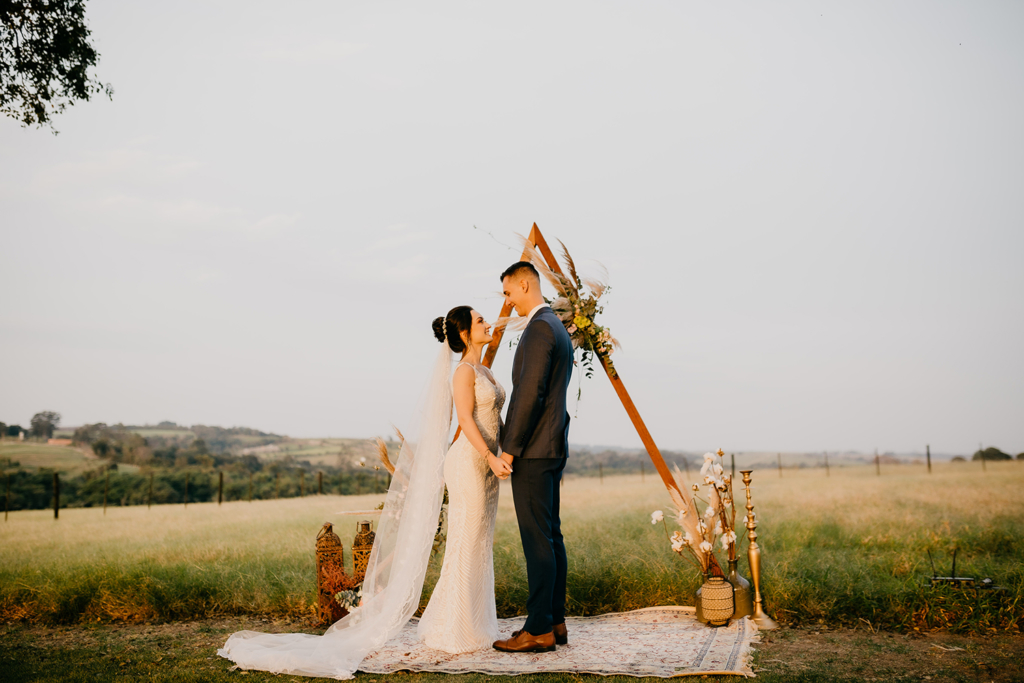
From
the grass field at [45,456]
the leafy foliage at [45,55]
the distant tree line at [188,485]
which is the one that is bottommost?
the distant tree line at [188,485]

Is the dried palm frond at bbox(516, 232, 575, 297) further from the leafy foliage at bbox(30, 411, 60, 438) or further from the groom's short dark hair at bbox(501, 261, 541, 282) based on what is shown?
the leafy foliage at bbox(30, 411, 60, 438)

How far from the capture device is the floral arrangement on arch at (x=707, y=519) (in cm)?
579

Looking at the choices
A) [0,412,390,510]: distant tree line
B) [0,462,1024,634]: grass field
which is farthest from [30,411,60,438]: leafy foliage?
[0,462,1024,634]: grass field

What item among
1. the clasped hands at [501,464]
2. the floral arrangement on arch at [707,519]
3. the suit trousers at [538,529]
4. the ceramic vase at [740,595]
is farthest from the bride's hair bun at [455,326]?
the ceramic vase at [740,595]

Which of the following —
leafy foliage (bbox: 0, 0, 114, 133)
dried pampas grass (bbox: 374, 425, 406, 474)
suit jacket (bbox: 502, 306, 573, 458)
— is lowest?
dried pampas grass (bbox: 374, 425, 406, 474)

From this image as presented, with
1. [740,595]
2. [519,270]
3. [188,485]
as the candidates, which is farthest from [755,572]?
[188,485]

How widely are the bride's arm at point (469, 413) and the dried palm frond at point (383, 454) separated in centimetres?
122

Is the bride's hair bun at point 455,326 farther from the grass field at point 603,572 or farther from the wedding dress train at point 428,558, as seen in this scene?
the grass field at point 603,572

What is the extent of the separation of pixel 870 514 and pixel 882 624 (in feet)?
21.6

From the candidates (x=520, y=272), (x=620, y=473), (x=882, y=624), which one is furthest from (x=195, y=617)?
(x=620, y=473)

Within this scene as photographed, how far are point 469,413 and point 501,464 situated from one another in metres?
0.48

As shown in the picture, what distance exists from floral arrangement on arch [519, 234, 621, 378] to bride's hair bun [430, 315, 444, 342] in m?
1.24

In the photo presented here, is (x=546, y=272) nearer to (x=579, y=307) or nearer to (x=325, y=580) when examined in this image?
(x=579, y=307)

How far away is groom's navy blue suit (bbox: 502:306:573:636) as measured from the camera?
480 cm
